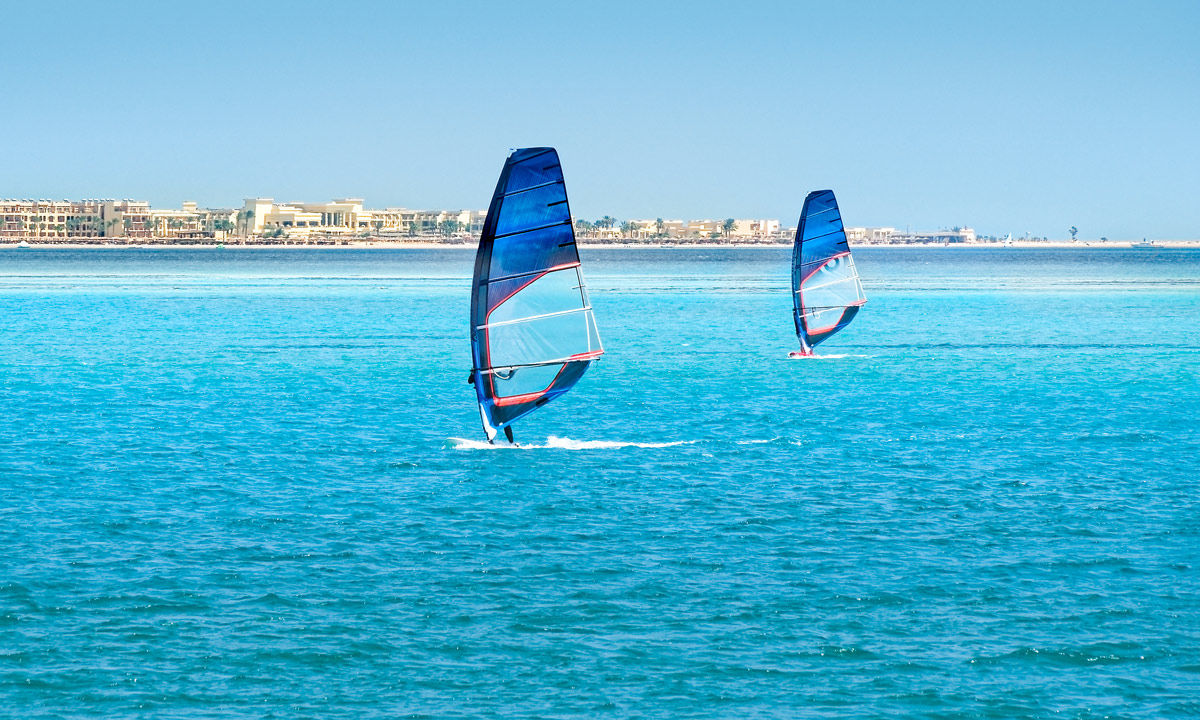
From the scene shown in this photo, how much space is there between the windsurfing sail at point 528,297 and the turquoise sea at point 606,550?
1.87 metres

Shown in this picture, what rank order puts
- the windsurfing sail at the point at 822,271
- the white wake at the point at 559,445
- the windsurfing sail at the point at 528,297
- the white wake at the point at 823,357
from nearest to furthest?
the windsurfing sail at the point at 528,297 < the white wake at the point at 559,445 < the windsurfing sail at the point at 822,271 < the white wake at the point at 823,357

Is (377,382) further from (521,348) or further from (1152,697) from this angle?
(1152,697)

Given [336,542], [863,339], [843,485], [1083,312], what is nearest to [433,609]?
[336,542]

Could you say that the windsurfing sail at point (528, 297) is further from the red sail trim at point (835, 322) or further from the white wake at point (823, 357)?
the white wake at point (823, 357)

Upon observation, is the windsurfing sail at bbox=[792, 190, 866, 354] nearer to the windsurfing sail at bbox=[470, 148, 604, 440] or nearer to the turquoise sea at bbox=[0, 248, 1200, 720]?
the turquoise sea at bbox=[0, 248, 1200, 720]

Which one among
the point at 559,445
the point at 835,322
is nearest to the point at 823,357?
the point at 835,322

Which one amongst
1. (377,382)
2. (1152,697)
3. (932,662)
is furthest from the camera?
(377,382)

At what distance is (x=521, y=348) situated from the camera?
3328 centimetres

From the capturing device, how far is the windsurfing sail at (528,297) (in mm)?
31938

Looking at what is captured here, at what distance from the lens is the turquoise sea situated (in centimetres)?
1748

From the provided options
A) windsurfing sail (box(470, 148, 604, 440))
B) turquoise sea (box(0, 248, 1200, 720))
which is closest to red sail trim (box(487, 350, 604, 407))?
windsurfing sail (box(470, 148, 604, 440))

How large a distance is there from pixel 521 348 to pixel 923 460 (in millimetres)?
9485

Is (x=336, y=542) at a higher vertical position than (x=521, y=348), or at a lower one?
lower


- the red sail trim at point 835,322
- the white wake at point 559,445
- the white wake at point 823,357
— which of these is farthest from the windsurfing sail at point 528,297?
the white wake at point 823,357
